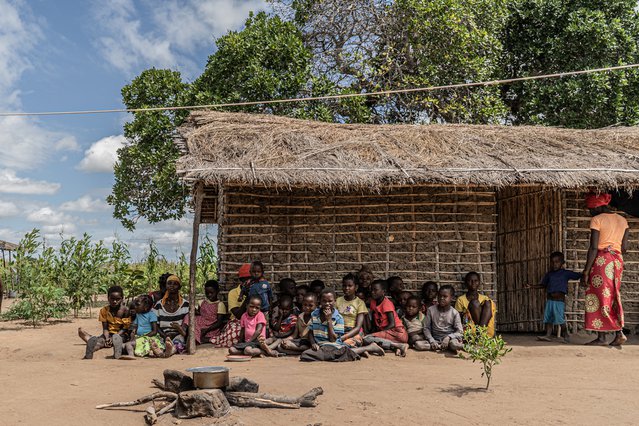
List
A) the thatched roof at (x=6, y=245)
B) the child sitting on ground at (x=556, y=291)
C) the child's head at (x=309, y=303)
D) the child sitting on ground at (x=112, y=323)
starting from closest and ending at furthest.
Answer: the child's head at (x=309, y=303)
the child sitting on ground at (x=112, y=323)
the child sitting on ground at (x=556, y=291)
the thatched roof at (x=6, y=245)

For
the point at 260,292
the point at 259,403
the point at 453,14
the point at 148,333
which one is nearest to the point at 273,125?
the point at 260,292

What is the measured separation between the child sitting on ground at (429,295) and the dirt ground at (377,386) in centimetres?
94

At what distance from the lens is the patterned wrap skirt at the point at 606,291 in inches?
289

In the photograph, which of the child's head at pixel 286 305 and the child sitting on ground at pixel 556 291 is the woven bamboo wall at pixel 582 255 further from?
the child's head at pixel 286 305

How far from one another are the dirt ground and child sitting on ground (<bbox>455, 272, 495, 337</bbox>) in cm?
48

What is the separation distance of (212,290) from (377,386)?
10.4ft

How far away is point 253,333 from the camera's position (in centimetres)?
694

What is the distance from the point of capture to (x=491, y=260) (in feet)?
26.4

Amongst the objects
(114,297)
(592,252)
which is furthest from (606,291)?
(114,297)

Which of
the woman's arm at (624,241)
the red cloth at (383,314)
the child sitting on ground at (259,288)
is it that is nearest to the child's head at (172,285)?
the child sitting on ground at (259,288)

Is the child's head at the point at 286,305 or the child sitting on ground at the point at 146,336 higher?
the child's head at the point at 286,305

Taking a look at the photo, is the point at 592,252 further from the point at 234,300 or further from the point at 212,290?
the point at 212,290

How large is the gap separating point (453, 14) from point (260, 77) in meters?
4.53

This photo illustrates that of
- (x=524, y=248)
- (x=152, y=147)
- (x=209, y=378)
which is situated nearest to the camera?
(x=209, y=378)
